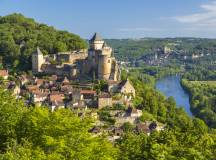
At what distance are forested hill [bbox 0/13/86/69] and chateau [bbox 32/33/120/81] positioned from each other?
3.39 metres

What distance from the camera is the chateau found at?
51.8 m

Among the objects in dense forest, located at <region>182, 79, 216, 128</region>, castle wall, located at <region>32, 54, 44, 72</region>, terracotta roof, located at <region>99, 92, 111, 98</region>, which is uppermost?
castle wall, located at <region>32, 54, 44, 72</region>

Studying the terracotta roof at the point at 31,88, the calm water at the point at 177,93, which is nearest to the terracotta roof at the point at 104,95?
the terracotta roof at the point at 31,88

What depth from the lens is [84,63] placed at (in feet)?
175

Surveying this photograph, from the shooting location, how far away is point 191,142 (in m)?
21.3

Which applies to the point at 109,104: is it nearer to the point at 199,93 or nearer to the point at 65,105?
the point at 65,105

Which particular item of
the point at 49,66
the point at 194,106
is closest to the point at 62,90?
→ the point at 49,66

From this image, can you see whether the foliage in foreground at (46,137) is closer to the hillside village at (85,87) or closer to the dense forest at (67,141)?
the dense forest at (67,141)

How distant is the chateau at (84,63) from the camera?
5178cm

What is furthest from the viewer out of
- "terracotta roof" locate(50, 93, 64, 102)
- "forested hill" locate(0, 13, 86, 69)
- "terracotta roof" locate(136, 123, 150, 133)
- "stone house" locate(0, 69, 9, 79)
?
"forested hill" locate(0, 13, 86, 69)

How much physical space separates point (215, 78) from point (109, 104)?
98.9 metres

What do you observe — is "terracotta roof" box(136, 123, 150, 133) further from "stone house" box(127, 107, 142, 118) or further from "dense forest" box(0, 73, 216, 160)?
"dense forest" box(0, 73, 216, 160)

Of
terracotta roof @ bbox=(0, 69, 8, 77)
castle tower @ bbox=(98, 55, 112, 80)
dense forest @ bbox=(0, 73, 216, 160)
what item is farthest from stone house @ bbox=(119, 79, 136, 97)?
dense forest @ bbox=(0, 73, 216, 160)

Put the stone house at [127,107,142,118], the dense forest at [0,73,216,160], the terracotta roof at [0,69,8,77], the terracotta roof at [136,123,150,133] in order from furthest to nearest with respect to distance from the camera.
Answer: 1. the terracotta roof at [0,69,8,77]
2. the stone house at [127,107,142,118]
3. the terracotta roof at [136,123,150,133]
4. the dense forest at [0,73,216,160]
